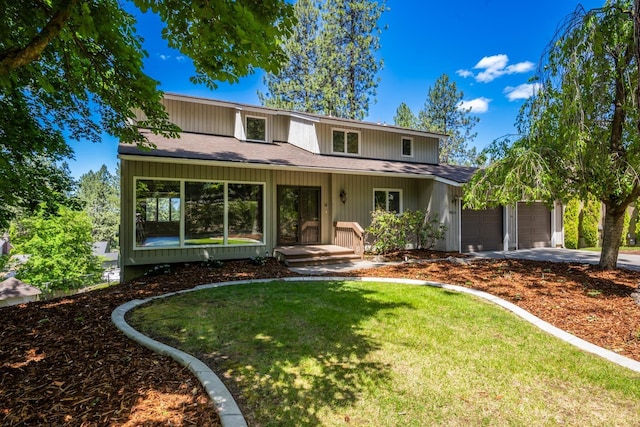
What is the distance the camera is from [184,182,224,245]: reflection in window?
357 inches

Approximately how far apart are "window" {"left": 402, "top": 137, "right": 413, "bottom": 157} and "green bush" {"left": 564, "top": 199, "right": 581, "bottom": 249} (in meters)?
7.48

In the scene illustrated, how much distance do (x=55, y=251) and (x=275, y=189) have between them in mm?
18761

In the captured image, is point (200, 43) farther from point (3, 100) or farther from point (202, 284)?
point (202, 284)

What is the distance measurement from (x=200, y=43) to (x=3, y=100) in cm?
447

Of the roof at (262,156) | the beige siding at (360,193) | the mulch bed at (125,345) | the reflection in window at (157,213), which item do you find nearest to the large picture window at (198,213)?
the reflection in window at (157,213)

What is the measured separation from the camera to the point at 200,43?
10.9 ft

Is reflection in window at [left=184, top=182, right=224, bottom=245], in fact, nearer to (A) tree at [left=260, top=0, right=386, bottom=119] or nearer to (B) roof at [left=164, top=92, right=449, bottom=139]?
(B) roof at [left=164, top=92, right=449, bottom=139]

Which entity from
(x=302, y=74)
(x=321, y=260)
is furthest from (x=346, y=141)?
(x=302, y=74)

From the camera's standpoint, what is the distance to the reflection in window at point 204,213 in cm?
906

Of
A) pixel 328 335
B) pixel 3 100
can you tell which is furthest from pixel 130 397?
pixel 3 100

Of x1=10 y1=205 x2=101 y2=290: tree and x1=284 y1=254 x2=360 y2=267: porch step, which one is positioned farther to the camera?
x1=10 y1=205 x2=101 y2=290: tree

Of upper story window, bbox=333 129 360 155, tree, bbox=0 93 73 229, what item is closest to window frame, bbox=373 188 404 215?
upper story window, bbox=333 129 360 155

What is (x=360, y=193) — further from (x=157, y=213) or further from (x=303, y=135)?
(x=157, y=213)

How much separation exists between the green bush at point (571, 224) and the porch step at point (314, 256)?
10894 mm
